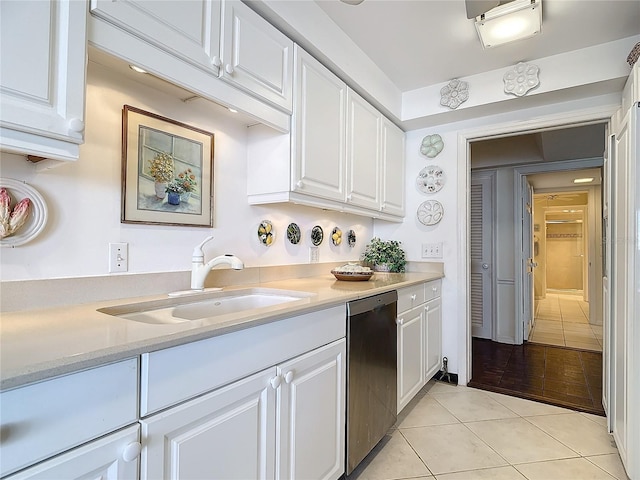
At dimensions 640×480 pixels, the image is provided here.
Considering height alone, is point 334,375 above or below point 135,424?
below

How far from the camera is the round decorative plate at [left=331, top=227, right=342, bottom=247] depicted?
2.67 m

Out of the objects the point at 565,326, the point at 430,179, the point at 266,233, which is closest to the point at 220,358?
the point at 266,233

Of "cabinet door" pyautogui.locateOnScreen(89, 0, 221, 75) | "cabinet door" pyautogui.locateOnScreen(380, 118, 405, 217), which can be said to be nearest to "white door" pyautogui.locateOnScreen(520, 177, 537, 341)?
"cabinet door" pyautogui.locateOnScreen(380, 118, 405, 217)

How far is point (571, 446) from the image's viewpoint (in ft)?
6.42

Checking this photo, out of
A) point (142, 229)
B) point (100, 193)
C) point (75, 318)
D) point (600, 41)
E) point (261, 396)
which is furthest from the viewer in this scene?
point (600, 41)

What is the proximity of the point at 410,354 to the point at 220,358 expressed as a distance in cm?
161

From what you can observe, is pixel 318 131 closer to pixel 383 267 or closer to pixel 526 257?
pixel 383 267

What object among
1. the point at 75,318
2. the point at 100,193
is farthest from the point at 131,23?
the point at 75,318

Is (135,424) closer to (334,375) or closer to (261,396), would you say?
(261,396)

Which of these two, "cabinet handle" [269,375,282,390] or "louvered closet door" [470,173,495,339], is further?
"louvered closet door" [470,173,495,339]

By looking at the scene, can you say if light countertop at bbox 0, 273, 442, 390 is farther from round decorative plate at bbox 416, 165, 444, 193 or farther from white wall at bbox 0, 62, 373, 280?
round decorative plate at bbox 416, 165, 444, 193

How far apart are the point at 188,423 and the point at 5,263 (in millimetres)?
763

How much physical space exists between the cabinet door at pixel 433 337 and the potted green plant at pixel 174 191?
73.3 inches

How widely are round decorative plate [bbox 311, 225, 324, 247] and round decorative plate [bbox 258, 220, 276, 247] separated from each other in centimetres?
43
